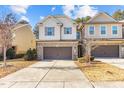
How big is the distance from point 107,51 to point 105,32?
2574mm

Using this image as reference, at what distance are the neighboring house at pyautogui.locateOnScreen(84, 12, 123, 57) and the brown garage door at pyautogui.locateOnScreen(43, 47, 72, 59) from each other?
3539 millimetres

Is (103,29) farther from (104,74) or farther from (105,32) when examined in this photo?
(104,74)

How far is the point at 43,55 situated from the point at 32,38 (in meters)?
9.88

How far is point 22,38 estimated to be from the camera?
36.5m

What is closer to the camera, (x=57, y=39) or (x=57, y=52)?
(x=57, y=39)

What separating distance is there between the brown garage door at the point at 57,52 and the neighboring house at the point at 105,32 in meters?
3.54

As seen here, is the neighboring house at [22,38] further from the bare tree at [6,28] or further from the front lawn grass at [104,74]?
the front lawn grass at [104,74]

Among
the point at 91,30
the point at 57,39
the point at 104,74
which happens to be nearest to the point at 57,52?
the point at 57,39

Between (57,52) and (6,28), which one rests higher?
(6,28)

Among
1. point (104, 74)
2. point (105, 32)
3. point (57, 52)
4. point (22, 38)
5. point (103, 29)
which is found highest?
point (103, 29)

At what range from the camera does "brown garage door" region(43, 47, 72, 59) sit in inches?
1204

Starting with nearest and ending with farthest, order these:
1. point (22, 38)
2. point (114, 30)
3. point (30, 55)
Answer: point (30, 55) → point (114, 30) → point (22, 38)

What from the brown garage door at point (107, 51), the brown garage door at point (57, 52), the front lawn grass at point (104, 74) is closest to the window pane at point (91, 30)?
the brown garage door at point (107, 51)
